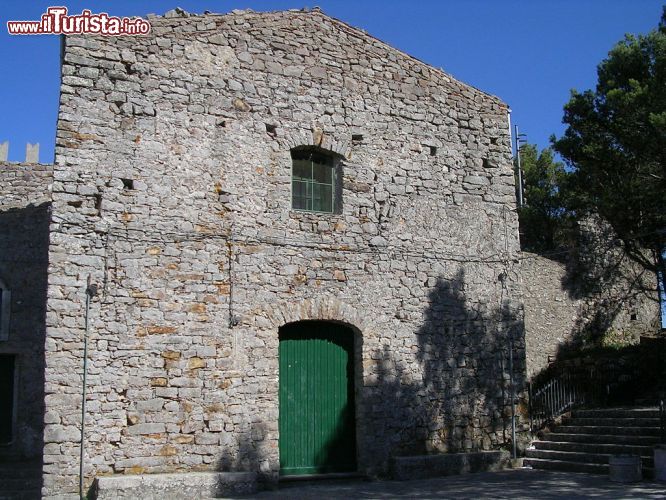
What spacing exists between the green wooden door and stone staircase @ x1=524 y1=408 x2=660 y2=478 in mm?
3513

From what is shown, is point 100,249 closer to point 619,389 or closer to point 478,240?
point 478,240

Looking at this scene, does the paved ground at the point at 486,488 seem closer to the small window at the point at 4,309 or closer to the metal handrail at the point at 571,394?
the metal handrail at the point at 571,394

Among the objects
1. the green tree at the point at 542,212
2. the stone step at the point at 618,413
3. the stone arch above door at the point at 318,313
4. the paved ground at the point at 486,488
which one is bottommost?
the paved ground at the point at 486,488

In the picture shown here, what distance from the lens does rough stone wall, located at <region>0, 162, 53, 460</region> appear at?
12.7 metres

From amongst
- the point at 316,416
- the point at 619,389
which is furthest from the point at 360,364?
the point at 619,389

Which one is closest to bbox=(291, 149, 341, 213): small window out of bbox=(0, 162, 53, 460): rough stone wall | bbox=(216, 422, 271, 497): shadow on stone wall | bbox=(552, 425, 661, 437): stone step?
bbox=(216, 422, 271, 497): shadow on stone wall

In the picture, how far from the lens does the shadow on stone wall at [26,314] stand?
12.7 metres

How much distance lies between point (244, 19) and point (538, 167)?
711 inches

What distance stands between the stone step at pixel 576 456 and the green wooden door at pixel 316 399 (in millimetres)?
3462

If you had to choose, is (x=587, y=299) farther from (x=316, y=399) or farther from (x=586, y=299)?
(x=316, y=399)

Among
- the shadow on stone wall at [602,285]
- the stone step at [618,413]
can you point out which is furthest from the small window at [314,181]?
the shadow on stone wall at [602,285]

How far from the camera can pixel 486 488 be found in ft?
33.9

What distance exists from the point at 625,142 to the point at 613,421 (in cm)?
783

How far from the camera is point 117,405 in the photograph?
9.75 m
